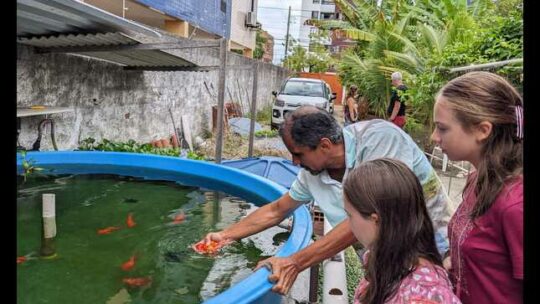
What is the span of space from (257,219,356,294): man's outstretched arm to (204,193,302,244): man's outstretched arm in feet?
1.47

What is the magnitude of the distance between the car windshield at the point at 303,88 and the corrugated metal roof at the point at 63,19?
32.6ft

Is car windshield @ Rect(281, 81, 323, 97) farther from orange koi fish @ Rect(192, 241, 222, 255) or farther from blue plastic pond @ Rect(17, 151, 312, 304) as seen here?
orange koi fish @ Rect(192, 241, 222, 255)

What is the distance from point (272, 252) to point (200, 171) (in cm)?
228

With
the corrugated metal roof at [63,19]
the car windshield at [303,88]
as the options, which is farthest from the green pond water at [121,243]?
the car windshield at [303,88]

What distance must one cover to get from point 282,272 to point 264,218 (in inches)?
21.4

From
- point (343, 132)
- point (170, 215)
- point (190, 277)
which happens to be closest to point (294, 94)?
point (170, 215)

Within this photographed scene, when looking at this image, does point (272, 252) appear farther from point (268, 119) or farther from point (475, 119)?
point (268, 119)

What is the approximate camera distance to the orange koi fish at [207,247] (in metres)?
3.18

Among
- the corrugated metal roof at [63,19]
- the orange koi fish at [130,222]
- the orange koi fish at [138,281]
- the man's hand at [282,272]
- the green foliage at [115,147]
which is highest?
the corrugated metal roof at [63,19]

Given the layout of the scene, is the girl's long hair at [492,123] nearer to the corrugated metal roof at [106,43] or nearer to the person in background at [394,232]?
the person in background at [394,232]

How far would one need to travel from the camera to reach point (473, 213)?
1.45 m

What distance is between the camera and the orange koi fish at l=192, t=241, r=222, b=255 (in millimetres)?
3176

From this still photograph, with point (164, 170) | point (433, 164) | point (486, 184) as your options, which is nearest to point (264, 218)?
point (486, 184)

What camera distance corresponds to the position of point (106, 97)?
793 centimetres
